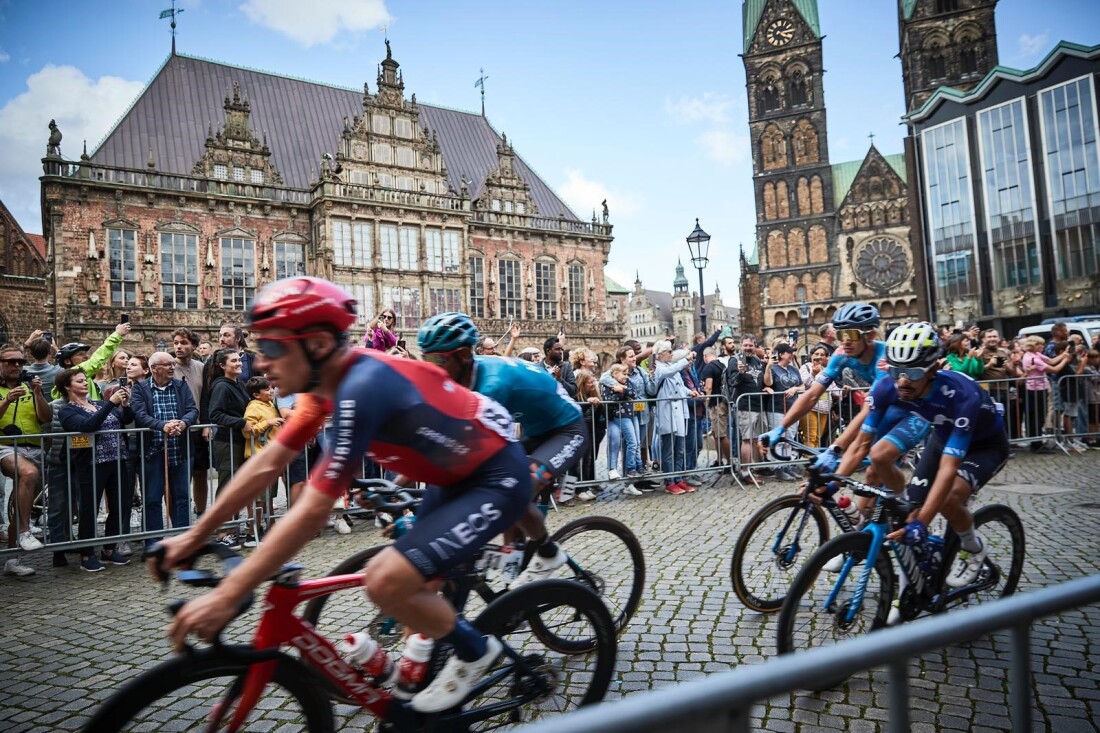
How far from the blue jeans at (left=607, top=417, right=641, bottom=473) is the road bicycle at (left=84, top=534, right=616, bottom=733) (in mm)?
6055

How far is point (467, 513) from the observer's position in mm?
2537

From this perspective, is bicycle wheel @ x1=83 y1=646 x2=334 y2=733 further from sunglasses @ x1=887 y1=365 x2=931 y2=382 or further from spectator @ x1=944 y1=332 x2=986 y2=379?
spectator @ x1=944 y1=332 x2=986 y2=379

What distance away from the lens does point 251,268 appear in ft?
106

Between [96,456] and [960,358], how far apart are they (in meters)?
12.1

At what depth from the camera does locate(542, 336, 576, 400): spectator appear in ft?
32.4

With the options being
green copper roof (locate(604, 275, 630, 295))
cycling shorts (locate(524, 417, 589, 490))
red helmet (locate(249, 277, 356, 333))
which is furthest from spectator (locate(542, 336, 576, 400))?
green copper roof (locate(604, 275, 630, 295))

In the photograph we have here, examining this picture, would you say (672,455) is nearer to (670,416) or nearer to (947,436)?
(670,416)

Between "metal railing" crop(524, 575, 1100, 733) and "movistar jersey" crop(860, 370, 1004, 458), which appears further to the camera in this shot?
"movistar jersey" crop(860, 370, 1004, 458)

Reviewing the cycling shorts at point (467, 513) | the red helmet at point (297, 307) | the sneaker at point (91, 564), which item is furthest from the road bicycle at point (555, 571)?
the sneaker at point (91, 564)

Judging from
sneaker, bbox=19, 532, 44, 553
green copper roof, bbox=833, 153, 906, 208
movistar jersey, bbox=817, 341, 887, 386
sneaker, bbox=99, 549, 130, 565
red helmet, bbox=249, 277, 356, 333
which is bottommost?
sneaker, bbox=99, 549, 130, 565

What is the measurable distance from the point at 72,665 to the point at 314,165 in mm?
36208

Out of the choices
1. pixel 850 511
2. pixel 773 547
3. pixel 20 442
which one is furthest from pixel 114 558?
pixel 850 511

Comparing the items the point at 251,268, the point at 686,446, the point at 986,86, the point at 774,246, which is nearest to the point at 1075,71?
the point at 986,86

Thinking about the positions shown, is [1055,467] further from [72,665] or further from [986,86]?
[986,86]
